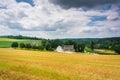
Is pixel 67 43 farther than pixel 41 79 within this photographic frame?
Yes

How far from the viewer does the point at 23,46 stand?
117 m

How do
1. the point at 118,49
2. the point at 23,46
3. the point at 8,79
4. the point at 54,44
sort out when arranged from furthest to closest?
the point at 54,44, the point at 23,46, the point at 118,49, the point at 8,79

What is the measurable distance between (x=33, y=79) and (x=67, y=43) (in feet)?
401

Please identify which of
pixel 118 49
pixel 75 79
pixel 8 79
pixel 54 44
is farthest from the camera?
pixel 54 44

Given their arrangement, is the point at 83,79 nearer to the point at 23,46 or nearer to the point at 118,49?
the point at 118,49

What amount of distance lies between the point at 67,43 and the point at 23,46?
34.0 m

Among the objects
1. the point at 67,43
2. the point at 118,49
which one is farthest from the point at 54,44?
the point at 118,49

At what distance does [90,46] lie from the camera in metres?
140

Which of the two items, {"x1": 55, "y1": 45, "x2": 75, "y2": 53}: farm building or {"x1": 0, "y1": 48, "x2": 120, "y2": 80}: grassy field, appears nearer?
{"x1": 0, "y1": 48, "x2": 120, "y2": 80}: grassy field

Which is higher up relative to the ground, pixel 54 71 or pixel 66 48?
pixel 66 48

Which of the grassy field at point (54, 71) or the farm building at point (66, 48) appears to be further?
the farm building at point (66, 48)

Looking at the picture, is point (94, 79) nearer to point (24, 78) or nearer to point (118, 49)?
point (24, 78)

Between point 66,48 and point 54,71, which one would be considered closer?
point 54,71

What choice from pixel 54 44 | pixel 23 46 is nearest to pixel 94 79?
pixel 23 46
